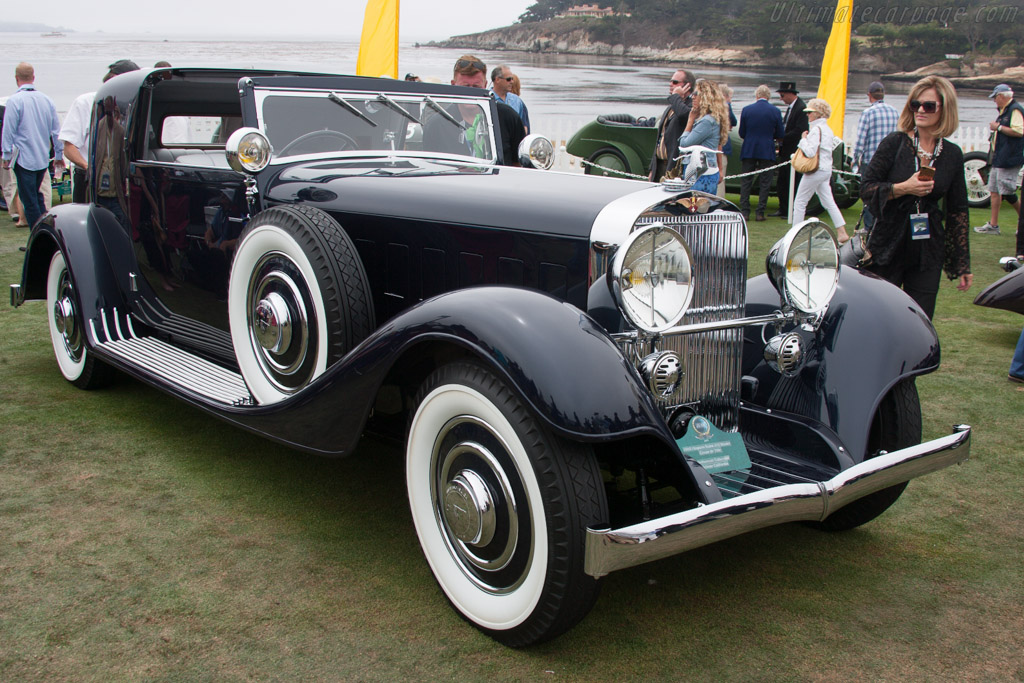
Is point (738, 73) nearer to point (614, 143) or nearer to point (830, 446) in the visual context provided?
point (614, 143)

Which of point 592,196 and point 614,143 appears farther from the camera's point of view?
point 614,143

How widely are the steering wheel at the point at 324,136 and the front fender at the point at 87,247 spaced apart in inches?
48.5

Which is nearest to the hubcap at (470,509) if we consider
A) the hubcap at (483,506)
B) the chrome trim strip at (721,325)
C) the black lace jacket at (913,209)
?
the hubcap at (483,506)

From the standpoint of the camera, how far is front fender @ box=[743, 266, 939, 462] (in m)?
2.77

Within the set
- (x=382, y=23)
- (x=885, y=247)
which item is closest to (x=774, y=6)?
(x=382, y=23)

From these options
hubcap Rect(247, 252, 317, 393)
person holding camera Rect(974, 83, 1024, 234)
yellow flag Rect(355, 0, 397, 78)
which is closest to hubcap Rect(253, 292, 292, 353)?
hubcap Rect(247, 252, 317, 393)

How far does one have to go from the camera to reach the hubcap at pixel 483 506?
7.39 ft

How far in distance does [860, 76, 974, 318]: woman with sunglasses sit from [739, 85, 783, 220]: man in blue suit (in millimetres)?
6743

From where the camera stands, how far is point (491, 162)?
4223 millimetres

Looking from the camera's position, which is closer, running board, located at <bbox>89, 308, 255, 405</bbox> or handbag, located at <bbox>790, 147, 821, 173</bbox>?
running board, located at <bbox>89, 308, 255, 405</bbox>

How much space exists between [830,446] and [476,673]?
133cm

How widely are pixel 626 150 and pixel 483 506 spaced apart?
10772 millimetres

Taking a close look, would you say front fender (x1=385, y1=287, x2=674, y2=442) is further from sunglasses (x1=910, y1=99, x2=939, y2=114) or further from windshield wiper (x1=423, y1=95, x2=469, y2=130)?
sunglasses (x1=910, y1=99, x2=939, y2=114)

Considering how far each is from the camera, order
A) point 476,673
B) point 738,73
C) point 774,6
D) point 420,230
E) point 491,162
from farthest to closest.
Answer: point 774,6 < point 738,73 < point 491,162 < point 420,230 < point 476,673
